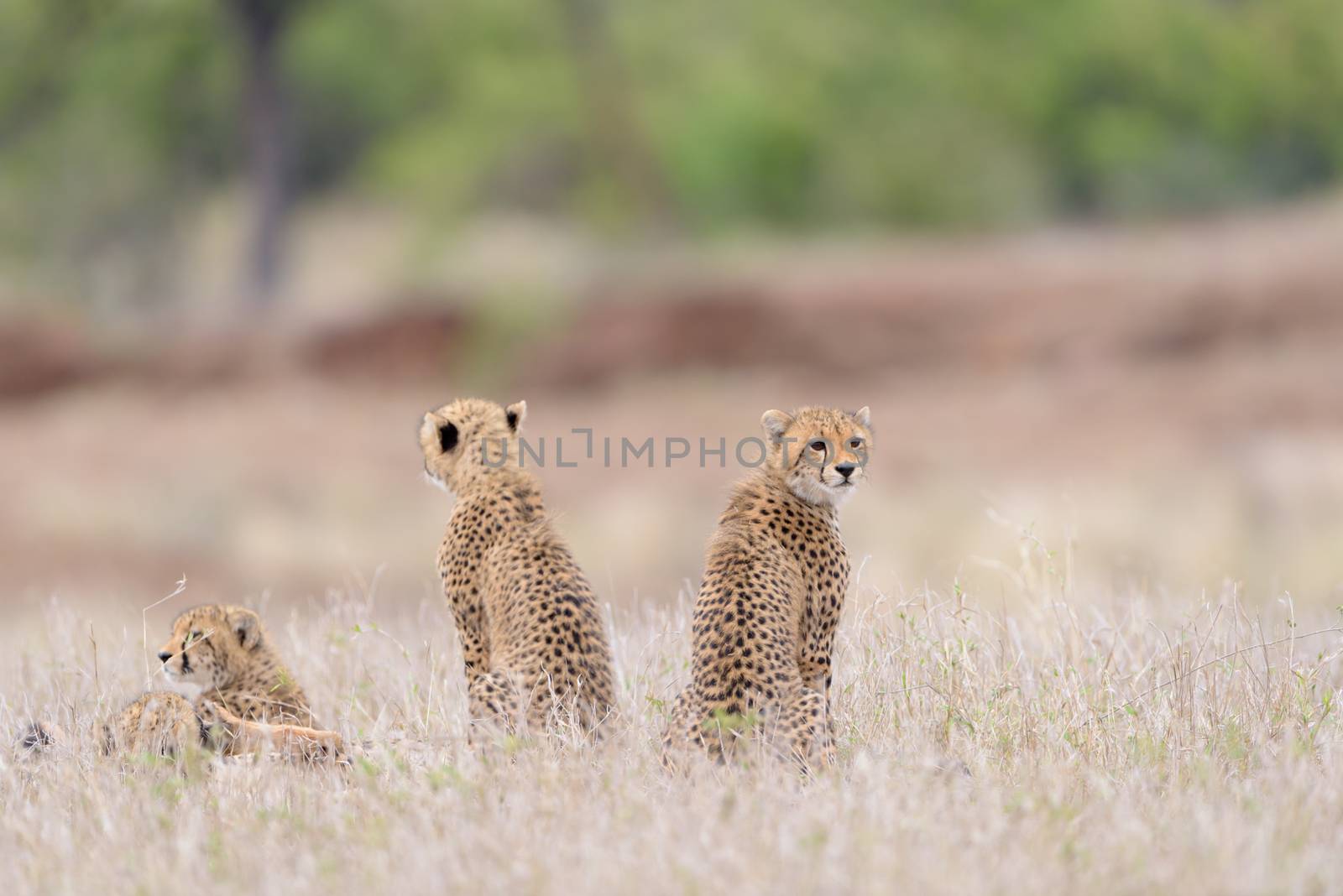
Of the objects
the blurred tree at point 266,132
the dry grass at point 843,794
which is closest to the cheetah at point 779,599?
the dry grass at point 843,794

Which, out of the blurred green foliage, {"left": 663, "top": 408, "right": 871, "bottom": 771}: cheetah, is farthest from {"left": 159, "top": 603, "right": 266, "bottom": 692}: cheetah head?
the blurred green foliage

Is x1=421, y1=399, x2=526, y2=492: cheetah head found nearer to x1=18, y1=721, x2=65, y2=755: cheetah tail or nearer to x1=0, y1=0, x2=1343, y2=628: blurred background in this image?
x1=18, y1=721, x2=65, y2=755: cheetah tail

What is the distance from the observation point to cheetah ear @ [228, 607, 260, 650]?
4984mm

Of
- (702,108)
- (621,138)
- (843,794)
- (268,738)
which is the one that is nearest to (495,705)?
(268,738)

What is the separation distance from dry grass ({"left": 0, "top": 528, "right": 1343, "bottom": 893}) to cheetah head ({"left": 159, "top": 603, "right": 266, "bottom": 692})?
0.28 meters

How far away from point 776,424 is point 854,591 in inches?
88.1

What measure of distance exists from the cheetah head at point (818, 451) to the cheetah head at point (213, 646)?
68.1 inches

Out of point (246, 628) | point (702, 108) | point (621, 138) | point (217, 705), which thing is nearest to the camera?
point (217, 705)

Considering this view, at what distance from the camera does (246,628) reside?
4.98 meters

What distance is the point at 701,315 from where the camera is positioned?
2253 centimetres

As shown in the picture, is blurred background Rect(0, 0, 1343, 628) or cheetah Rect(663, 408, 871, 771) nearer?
cheetah Rect(663, 408, 871, 771)

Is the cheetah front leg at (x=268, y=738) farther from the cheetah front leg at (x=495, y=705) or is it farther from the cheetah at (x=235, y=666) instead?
the cheetah front leg at (x=495, y=705)

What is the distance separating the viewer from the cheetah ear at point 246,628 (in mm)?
4984

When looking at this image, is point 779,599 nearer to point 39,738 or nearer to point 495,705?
point 495,705
